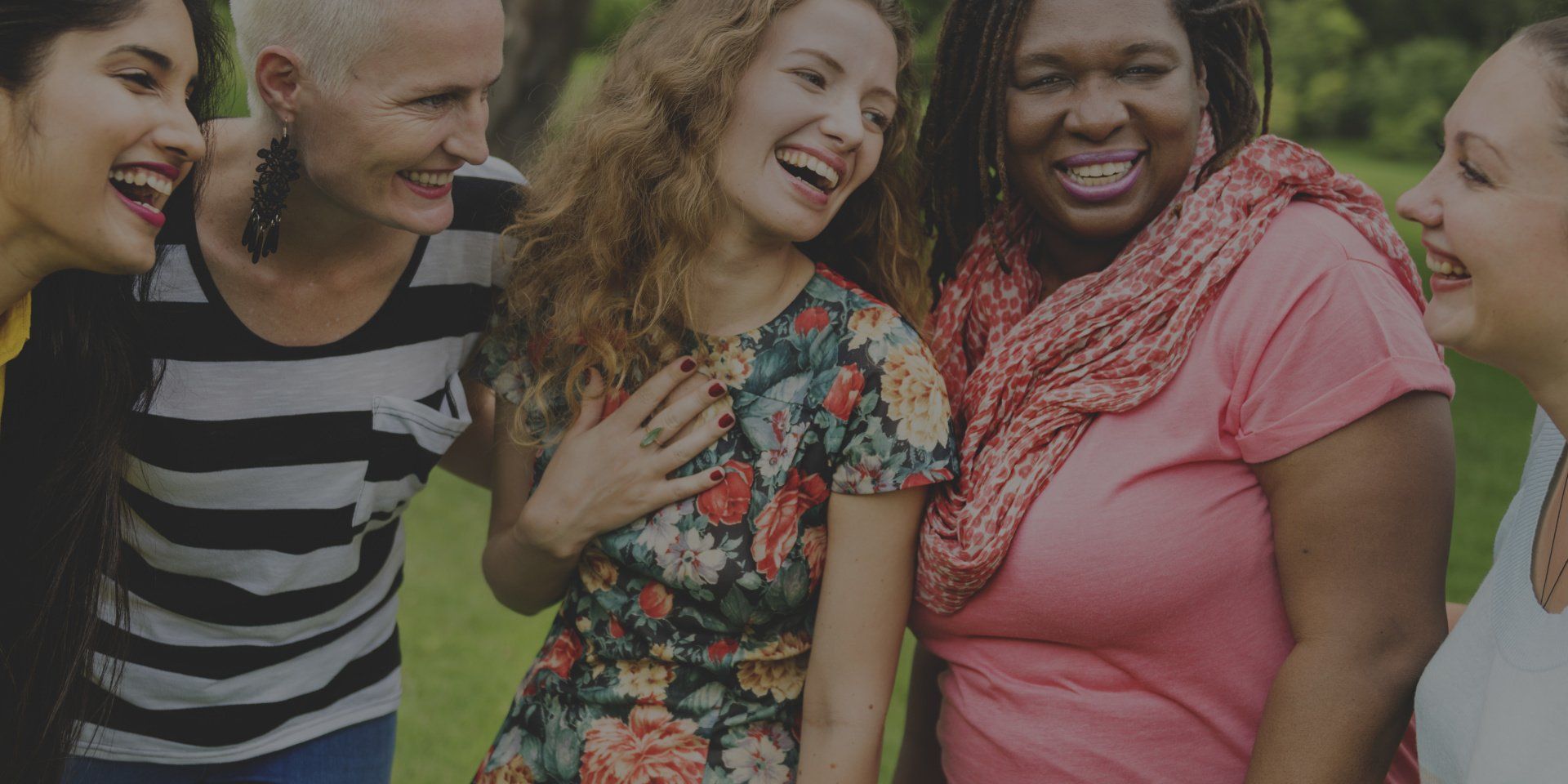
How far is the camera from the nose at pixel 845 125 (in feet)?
7.14

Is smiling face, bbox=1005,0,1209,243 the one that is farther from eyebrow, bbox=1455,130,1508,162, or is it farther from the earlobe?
the earlobe

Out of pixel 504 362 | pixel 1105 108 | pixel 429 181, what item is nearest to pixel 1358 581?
pixel 1105 108

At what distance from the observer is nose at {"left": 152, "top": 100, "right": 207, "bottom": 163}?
1823 mm

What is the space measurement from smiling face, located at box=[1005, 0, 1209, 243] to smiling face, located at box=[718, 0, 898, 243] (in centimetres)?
26

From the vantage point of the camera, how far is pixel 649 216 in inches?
91.9

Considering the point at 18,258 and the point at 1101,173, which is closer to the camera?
the point at 18,258

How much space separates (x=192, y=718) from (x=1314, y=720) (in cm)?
188

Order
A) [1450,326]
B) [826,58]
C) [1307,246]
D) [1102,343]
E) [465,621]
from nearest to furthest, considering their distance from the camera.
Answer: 1. [1450,326]
2. [1307,246]
3. [1102,343]
4. [826,58]
5. [465,621]

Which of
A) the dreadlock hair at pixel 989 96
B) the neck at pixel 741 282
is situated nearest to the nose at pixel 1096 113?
the dreadlock hair at pixel 989 96

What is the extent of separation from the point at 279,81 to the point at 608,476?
86 centimetres

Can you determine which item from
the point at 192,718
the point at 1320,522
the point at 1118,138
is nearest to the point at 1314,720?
the point at 1320,522

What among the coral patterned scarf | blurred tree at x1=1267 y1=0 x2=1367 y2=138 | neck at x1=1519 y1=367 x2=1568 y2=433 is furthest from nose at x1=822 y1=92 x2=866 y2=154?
blurred tree at x1=1267 y1=0 x2=1367 y2=138

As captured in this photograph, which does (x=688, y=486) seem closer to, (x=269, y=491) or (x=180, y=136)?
(x=269, y=491)

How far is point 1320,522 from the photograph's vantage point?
6.15ft
